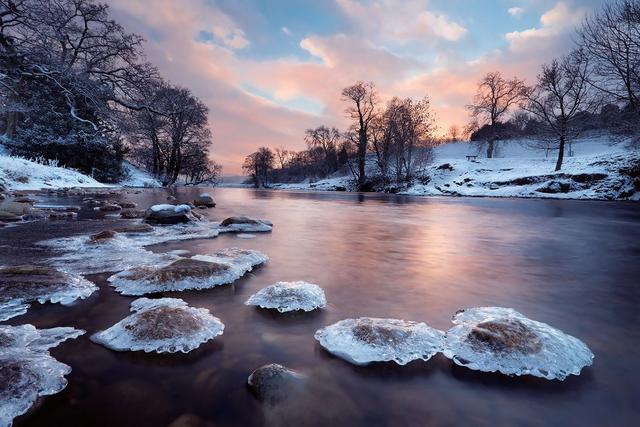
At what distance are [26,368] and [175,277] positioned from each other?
1506 mm

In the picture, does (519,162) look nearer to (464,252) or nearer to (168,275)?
(464,252)

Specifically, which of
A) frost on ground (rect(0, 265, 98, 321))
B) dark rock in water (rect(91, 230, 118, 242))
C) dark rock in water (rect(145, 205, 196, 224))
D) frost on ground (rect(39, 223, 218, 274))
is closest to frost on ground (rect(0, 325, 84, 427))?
frost on ground (rect(0, 265, 98, 321))

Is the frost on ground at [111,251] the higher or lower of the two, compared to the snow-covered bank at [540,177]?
lower

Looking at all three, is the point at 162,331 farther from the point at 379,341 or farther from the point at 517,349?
the point at 517,349

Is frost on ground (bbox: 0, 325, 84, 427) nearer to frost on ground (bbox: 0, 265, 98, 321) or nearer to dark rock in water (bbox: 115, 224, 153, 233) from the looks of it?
frost on ground (bbox: 0, 265, 98, 321)

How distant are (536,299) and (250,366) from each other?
278 centimetres

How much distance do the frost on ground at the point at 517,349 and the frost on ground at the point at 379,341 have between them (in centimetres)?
13

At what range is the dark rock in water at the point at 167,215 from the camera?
707cm

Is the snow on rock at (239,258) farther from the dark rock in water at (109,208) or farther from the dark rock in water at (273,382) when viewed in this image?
the dark rock in water at (109,208)

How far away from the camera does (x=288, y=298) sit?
2.75 m

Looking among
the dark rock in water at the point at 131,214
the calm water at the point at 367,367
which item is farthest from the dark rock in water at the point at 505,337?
the dark rock in water at the point at 131,214

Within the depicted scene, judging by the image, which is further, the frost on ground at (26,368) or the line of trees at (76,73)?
the line of trees at (76,73)

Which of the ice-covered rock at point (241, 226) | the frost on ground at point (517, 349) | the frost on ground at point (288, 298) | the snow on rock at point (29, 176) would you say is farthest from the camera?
the snow on rock at point (29, 176)

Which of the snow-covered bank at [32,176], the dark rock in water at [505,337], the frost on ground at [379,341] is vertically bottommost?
the frost on ground at [379,341]
